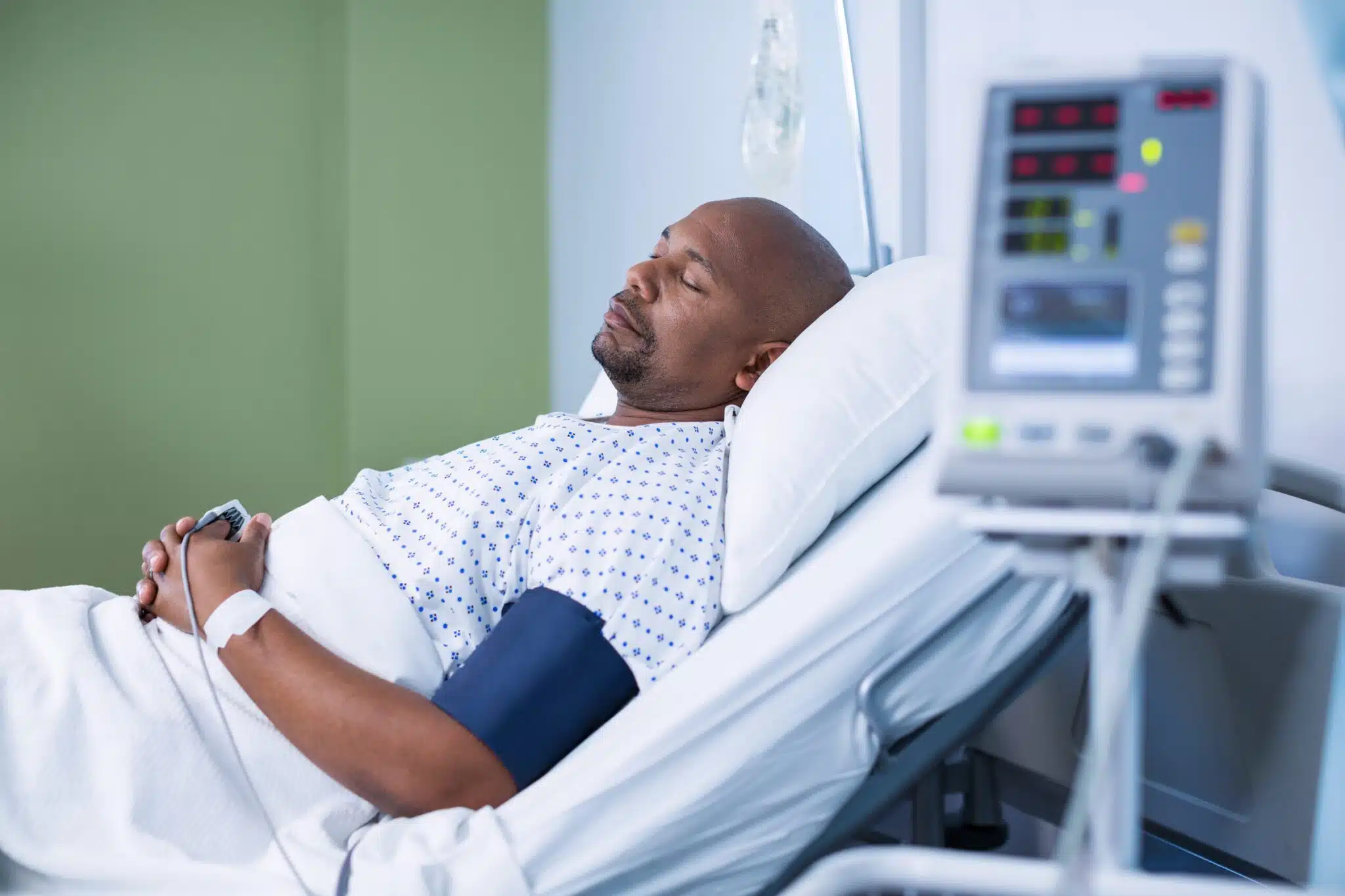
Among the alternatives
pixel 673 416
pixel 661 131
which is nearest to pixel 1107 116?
pixel 673 416

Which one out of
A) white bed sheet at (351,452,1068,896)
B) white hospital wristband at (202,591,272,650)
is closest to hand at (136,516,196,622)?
white hospital wristband at (202,591,272,650)

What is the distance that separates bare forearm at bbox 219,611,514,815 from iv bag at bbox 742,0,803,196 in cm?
122

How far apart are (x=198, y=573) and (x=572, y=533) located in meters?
0.39

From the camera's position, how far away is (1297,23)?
51.6 inches

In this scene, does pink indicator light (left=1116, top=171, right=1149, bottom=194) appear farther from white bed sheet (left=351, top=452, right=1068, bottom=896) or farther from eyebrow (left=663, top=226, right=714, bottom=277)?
eyebrow (left=663, top=226, right=714, bottom=277)

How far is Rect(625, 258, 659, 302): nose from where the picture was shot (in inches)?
61.7

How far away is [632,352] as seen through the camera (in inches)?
61.1

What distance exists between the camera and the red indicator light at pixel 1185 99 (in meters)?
0.62

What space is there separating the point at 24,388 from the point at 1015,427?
10.5 ft

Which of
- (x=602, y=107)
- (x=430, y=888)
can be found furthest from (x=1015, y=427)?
(x=602, y=107)

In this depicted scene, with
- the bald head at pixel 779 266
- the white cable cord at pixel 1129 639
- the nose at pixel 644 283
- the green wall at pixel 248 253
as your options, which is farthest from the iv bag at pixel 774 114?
the green wall at pixel 248 253

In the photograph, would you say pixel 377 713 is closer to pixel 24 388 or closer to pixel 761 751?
pixel 761 751

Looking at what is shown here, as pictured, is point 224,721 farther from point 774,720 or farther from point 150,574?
point 774,720

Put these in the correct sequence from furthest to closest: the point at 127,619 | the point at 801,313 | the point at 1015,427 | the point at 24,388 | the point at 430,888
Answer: the point at 24,388 → the point at 801,313 → the point at 127,619 → the point at 430,888 → the point at 1015,427
